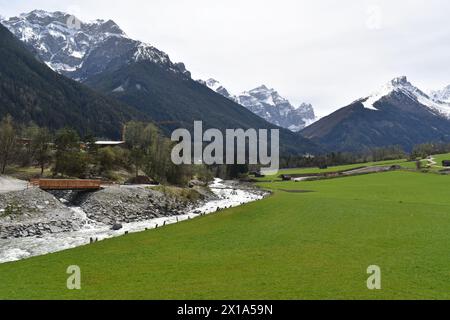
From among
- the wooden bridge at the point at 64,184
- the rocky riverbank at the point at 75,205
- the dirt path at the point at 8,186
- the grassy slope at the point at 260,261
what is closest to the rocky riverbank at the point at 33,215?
the rocky riverbank at the point at 75,205

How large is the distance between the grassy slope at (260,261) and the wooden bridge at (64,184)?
3171 centimetres

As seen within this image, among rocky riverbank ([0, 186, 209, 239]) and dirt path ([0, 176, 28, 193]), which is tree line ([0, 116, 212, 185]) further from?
rocky riverbank ([0, 186, 209, 239])

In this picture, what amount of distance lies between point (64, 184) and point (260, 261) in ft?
181

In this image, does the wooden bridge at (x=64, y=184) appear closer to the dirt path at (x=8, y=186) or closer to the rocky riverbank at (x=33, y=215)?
the dirt path at (x=8, y=186)

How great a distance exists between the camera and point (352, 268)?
31.6 metres

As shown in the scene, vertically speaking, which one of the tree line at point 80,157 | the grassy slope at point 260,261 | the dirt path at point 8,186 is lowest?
the grassy slope at point 260,261

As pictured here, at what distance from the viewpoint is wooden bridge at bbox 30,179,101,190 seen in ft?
243

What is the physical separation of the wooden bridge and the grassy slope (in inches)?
1248

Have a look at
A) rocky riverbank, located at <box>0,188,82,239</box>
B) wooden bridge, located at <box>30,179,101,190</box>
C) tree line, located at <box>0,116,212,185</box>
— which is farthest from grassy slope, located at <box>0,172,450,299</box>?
tree line, located at <box>0,116,212,185</box>

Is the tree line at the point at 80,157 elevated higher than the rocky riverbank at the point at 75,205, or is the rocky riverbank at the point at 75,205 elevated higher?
the tree line at the point at 80,157

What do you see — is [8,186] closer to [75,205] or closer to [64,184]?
[64,184]

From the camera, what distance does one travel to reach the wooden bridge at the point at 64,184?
7394cm

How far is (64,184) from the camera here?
76.6 m
